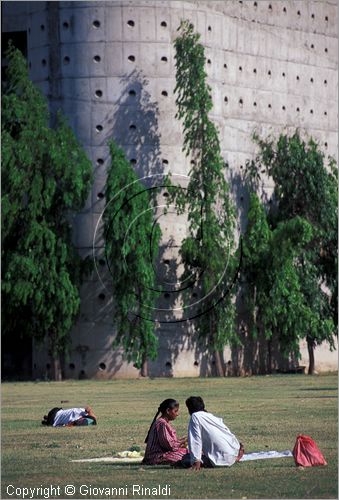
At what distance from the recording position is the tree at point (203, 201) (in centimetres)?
3512

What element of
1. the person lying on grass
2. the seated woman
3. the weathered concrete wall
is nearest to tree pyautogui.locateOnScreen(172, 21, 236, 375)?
the weathered concrete wall

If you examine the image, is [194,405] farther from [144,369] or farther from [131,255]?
[144,369]

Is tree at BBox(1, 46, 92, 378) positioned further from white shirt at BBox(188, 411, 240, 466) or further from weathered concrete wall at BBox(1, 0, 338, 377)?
white shirt at BBox(188, 411, 240, 466)

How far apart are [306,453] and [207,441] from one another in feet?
3.00

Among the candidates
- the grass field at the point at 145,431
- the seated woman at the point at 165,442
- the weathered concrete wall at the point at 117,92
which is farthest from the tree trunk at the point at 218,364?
the seated woman at the point at 165,442

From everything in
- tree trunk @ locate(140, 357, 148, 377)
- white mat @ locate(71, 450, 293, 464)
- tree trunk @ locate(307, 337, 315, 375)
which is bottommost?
white mat @ locate(71, 450, 293, 464)

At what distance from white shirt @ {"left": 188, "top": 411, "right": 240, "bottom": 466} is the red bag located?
0.60 meters

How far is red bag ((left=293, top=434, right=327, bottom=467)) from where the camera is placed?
1276cm

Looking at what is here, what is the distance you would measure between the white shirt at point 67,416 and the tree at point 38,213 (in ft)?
49.7

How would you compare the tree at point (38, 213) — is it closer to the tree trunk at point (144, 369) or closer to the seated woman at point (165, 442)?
the tree trunk at point (144, 369)

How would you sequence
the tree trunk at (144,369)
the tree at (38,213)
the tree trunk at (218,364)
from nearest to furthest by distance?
the tree at (38,213)
the tree trunk at (144,369)
the tree trunk at (218,364)

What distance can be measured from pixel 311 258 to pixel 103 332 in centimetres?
606

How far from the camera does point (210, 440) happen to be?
12.8m

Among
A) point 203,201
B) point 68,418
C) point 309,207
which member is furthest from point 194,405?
point 309,207
